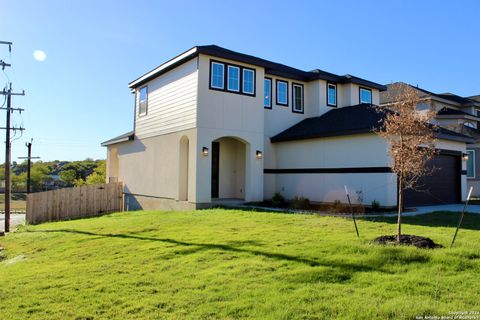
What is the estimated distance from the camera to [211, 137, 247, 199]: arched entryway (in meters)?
17.5

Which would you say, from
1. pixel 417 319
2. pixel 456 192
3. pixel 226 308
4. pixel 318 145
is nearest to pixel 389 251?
pixel 417 319

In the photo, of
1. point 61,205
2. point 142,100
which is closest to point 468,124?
point 142,100

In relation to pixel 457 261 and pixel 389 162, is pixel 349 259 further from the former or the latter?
pixel 389 162

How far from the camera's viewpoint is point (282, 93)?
18.5 meters

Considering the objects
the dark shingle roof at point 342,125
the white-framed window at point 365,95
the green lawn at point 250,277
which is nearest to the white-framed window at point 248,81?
the dark shingle roof at point 342,125

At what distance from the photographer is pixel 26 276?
6.71 metres

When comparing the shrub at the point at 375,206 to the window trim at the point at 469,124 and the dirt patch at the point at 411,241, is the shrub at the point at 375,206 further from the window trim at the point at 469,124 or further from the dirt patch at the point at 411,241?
the window trim at the point at 469,124

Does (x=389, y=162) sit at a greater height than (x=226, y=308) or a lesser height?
greater

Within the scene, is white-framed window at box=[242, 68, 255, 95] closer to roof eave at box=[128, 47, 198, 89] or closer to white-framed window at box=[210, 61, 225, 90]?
white-framed window at box=[210, 61, 225, 90]

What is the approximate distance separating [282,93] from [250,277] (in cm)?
1394

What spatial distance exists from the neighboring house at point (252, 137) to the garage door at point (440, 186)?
0.19m

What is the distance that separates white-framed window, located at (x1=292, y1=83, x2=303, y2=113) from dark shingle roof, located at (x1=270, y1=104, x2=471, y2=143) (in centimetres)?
70

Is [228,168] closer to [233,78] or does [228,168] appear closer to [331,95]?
[233,78]

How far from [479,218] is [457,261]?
6215mm
